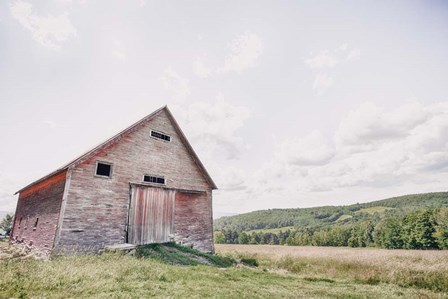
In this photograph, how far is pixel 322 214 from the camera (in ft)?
462

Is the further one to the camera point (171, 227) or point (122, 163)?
point (171, 227)

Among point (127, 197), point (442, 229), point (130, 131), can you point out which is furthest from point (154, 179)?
point (442, 229)

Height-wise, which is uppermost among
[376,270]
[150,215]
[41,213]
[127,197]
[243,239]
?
[127,197]

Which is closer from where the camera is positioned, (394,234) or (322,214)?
(394,234)

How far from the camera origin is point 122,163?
13664 millimetres

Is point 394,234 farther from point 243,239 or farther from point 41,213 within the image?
point 41,213

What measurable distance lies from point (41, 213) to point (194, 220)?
889 centimetres

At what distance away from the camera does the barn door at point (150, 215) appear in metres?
13.5

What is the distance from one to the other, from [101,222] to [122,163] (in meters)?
3.21

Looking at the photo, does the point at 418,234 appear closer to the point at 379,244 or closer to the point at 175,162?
the point at 379,244

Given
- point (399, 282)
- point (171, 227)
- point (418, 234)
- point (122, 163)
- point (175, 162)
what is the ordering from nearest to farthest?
point (399, 282) → point (122, 163) → point (171, 227) → point (175, 162) → point (418, 234)

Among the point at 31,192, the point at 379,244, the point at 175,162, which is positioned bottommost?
the point at 379,244

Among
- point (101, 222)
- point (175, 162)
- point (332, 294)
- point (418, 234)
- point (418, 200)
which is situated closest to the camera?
point (332, 294)

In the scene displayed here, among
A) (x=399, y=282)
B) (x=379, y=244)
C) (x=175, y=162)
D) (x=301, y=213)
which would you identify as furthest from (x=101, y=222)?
(x=301, y=213)
